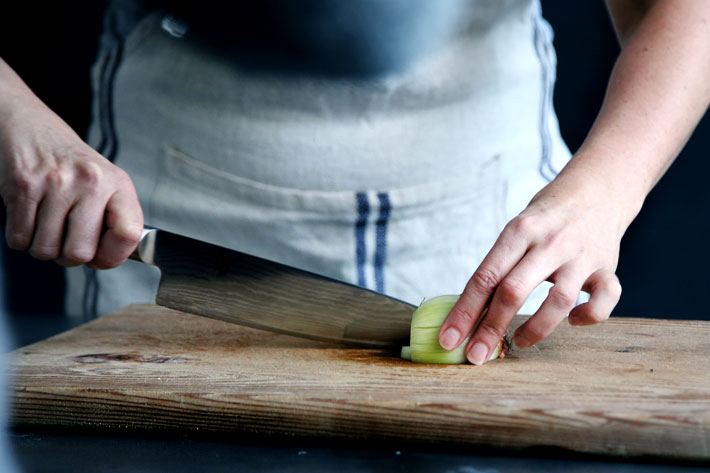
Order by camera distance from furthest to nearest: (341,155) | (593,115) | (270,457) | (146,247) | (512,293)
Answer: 1. (593,115)
2. (341,155)
3. (146,247)
4. (512,293)
5. (270,457)

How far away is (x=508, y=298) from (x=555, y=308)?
52mm

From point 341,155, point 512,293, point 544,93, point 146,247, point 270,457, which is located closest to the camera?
point 270,457

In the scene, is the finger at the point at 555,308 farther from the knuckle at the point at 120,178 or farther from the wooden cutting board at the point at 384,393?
the knuckle at the point at 120,178

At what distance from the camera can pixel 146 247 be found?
98 centimetres

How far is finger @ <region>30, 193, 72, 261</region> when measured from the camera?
94 centimetres

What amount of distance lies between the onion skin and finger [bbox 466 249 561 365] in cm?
2

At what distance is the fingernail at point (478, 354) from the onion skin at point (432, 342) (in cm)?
2

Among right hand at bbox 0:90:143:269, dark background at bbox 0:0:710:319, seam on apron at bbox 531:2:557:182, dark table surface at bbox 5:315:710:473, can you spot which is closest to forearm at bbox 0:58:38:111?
right hand at bbox 0:90:143:269

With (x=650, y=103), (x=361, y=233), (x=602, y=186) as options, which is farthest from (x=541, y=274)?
(x=361, y=233)

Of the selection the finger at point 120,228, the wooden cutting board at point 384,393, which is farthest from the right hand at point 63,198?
the wooden cutting board at point 384,393

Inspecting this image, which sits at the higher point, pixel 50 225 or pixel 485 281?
pixel 485 281

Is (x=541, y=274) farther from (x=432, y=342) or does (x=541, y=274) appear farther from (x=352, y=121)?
(x=352, y=121)

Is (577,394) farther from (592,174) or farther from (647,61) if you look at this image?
(647,61)

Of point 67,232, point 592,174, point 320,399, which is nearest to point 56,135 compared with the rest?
point 67,232
